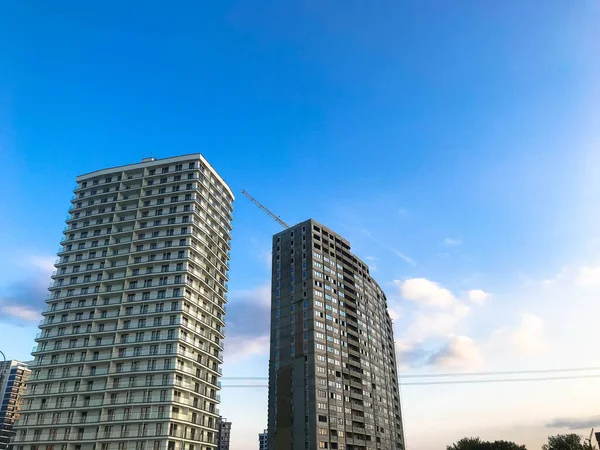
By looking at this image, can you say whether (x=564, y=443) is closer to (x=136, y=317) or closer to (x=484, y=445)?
(x=484, y=445)

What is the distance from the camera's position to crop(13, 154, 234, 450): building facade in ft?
269

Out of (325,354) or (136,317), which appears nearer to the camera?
(136,317)

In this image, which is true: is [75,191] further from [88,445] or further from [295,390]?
[295,390]

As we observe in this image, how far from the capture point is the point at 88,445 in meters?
79.9

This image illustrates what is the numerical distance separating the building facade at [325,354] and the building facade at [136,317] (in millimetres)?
33640

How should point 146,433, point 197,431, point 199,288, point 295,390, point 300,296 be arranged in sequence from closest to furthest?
point 146,433
point 197,431
point 199,288
point 295,390
point 300,296

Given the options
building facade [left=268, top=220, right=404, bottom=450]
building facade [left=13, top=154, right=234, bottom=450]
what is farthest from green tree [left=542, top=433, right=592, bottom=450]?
building facade [left=13, top=154, right=234, bottom=450]

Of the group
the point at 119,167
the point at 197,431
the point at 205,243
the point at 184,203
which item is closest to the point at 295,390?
the point at 197,431

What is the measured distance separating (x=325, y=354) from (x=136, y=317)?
5807cm

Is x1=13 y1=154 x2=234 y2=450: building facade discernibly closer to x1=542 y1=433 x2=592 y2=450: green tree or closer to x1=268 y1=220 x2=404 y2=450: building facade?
x1=268 y1=220 x2=404 y2=450: building facade

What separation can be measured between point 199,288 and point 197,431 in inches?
1112

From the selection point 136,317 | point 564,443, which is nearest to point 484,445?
point 564,443

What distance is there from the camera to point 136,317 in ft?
299

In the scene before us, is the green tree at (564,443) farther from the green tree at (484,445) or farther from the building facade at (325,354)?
the building facade at (325,354)
